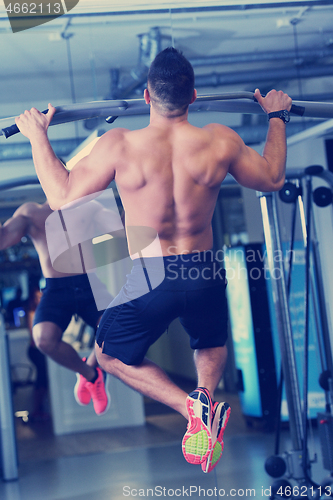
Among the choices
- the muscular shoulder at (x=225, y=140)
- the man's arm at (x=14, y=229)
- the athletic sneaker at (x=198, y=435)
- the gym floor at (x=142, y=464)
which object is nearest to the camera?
the athletic sneaker at (x=198, y=435)

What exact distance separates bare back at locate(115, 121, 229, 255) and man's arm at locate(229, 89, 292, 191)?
6 cm

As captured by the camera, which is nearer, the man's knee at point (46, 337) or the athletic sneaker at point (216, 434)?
the athletic sneaker at point (216, 434)

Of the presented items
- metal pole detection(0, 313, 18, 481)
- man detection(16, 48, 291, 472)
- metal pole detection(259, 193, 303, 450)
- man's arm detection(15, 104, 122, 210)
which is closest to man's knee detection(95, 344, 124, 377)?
man detection(16, 48, 291, 472)

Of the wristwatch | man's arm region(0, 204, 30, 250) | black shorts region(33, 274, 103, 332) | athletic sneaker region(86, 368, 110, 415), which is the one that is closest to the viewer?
the wristwatch

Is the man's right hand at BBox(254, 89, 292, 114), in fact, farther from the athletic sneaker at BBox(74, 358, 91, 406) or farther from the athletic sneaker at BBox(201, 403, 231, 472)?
the athletic sneaker at BBox(74, 358, 91, 406)

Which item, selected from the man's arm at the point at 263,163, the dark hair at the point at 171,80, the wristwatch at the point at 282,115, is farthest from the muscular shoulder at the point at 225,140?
the wristwatch at the point at 282,115

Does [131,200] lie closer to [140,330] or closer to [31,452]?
[140,330]

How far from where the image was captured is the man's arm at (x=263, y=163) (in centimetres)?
186

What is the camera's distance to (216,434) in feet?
5.77

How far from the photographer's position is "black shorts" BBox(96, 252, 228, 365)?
5.87 feet

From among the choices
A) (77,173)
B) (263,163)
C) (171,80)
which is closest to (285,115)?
(263,163)

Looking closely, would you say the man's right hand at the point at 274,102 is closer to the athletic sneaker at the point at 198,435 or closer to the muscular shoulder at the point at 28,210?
the athletic sneaker at the point at 198,435

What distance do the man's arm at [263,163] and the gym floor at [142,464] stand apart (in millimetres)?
2083

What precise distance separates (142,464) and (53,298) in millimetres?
2490
